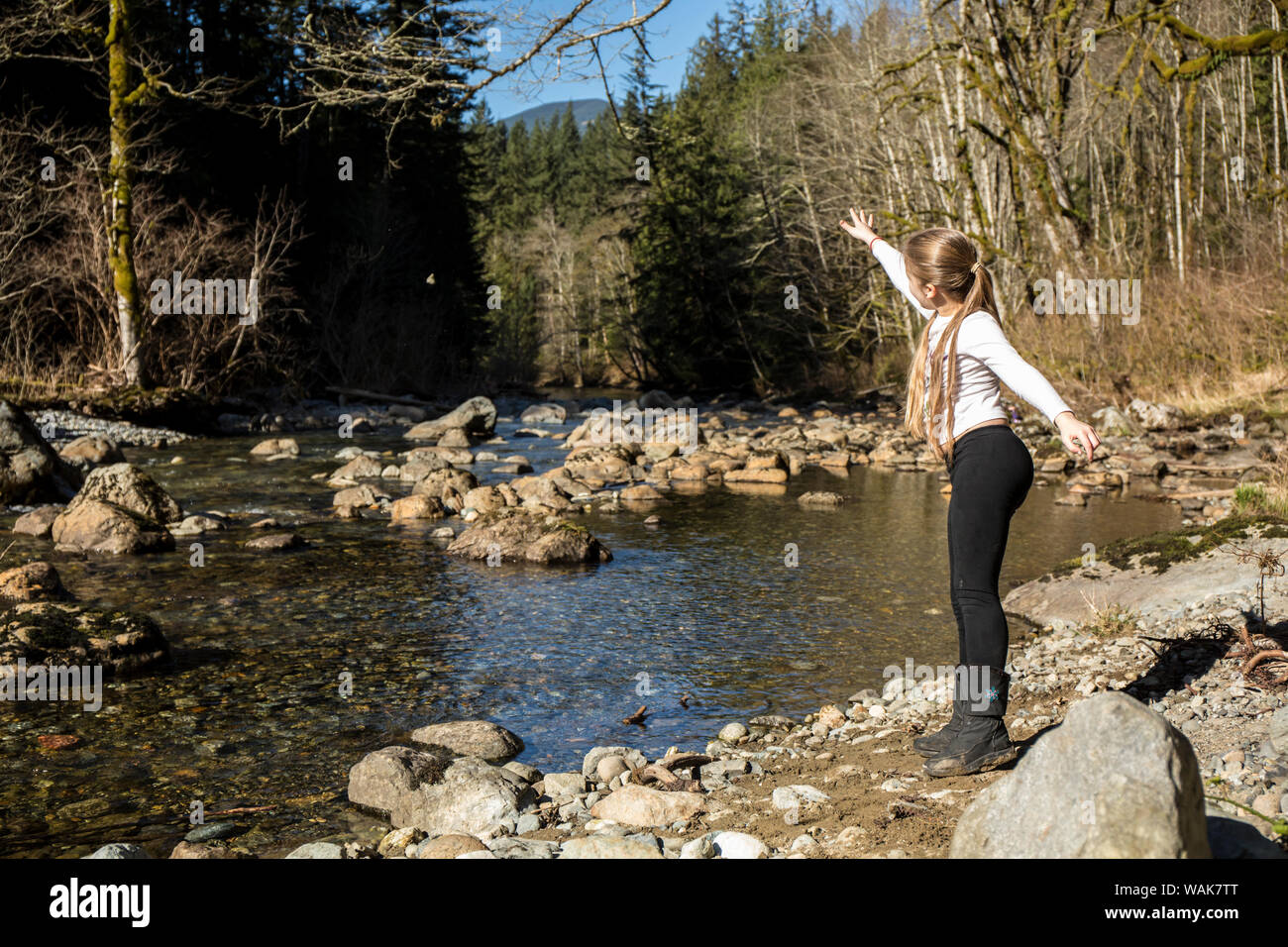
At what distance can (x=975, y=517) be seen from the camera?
3.96 m

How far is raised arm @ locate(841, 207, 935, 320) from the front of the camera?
4.39 m

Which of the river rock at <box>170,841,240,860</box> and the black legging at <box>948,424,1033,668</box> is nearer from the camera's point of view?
the black legging at <box>948,424,1033,668</box>

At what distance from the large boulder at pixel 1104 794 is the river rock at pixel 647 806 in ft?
5.05

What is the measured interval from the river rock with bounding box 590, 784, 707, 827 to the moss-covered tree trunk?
2101cm

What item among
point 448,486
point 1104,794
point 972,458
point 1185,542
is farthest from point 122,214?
point 1104,794

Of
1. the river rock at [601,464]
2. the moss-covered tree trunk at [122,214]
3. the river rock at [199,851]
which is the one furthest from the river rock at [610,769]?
the moss-covered tree trunk at [122,214]

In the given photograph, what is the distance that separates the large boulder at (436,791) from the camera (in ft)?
15.0

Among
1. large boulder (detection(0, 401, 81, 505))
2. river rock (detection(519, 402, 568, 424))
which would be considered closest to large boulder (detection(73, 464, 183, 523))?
large boulder (detection(0, 401, 81, 505))

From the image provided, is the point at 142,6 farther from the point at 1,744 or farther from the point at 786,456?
the point at 1,744

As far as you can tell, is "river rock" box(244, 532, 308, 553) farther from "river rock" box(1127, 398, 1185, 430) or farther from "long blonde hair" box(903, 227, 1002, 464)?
"river rock" box(1127, 398, 1185, 430)

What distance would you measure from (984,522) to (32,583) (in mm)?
7593

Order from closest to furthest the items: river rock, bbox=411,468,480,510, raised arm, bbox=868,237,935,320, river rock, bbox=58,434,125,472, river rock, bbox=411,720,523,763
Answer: raised arm, bbox=868,237,935,320
river rock, bbox=411,720,523,763
river rock, bbox=411,468,480,510
river rock, bbox=58,434,125,472

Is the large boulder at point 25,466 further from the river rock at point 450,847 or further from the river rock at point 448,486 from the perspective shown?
the river rock at point 450,847
